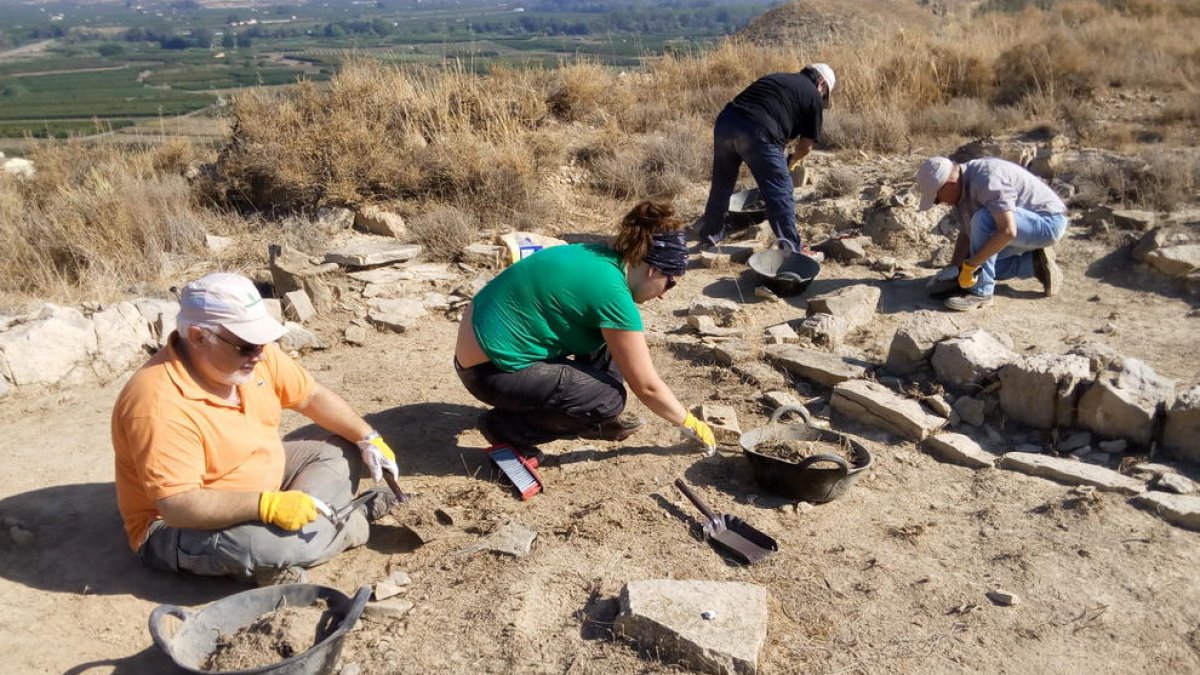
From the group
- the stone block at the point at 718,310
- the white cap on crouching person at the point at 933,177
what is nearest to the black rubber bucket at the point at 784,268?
the stone block at the point at 718,310

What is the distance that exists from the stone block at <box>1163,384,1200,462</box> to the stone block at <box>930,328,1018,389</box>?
2.56 ft

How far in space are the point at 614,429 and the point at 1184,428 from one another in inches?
109

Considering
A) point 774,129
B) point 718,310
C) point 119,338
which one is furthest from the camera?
point 774,129

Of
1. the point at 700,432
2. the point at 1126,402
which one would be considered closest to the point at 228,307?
the point at 700,432

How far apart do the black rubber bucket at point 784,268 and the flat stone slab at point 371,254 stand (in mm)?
2816

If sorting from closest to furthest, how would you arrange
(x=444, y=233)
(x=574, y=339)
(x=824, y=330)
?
(x=574, y=339) < (x=824, y=330) < (x=444, y=233)

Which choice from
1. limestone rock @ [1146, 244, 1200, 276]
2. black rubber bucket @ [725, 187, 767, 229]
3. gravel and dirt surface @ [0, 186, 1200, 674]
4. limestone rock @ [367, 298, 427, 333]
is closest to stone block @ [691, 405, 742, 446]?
gravel and dirt surface @ [0, 186, 1200, 674]

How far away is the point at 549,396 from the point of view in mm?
4094

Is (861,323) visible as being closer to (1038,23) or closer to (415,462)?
(415,462)

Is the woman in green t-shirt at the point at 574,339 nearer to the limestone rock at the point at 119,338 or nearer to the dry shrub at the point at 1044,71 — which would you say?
the limestone rock at the point at 119,338

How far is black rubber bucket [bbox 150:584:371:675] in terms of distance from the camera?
9.11 feet

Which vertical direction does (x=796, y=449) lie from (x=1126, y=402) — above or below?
below

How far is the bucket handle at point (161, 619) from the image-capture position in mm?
2764

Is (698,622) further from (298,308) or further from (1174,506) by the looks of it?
(298,308)
